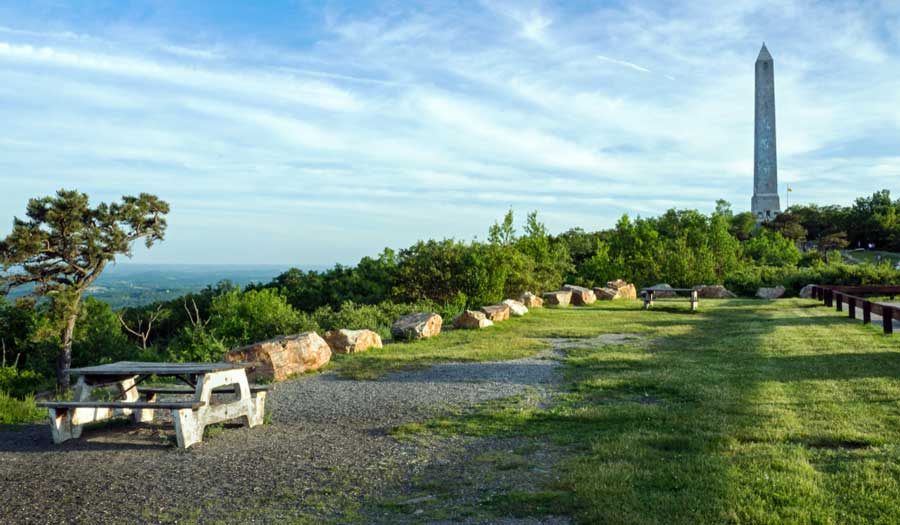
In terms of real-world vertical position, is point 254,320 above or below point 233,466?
above

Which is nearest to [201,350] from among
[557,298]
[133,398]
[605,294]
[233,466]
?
[133,398]

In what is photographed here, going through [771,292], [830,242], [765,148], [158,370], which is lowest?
[771,292]

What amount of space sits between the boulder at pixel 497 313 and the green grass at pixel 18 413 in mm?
8867

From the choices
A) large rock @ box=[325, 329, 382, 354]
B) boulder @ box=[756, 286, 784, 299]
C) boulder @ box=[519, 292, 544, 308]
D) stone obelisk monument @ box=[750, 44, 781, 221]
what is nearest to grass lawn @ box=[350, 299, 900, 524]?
large rock @ box=[325, 329, 382, 354]

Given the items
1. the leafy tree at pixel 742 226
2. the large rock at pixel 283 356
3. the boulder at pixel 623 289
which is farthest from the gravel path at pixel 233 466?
the leafy tree at pixel 742 226

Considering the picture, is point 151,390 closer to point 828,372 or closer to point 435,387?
point 435,387

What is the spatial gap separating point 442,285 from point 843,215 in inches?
2029

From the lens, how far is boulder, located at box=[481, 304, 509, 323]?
46.5 feet

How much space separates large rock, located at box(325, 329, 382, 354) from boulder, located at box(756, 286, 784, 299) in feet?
58.6

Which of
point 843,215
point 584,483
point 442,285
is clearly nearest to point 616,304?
point 442,285

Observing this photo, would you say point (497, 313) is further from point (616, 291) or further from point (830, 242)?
point (830, 242)

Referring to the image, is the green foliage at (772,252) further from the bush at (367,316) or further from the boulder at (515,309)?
the bush at (367,316)

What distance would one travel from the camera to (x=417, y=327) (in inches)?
459

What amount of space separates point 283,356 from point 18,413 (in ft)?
9.40
